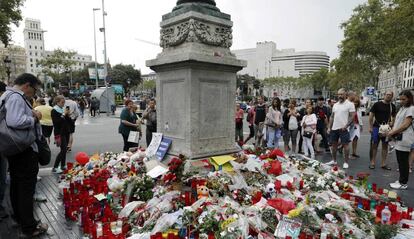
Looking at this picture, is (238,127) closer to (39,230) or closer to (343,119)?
(343,119)

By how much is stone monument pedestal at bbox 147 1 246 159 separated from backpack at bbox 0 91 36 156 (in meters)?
2.16

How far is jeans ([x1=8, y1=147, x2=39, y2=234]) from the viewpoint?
3.66 metres

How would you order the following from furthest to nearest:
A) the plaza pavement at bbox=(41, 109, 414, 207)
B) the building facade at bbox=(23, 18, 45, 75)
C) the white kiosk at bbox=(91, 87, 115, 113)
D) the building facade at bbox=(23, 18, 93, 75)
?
the building facade at bbox=(23, 18, 93, 75), the building facade at bbox=(23, 18, 45, 75), the white kiosk at bbox=(91, 87, 115, 113), the plaza pavement at bbox=(41, 109, 414, 207)

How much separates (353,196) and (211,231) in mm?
2519

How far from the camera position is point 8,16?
2072 centimetres

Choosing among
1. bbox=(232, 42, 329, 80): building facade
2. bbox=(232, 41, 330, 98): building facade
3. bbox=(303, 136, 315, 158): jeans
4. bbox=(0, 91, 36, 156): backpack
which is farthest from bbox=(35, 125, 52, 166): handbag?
bbox=(232, 42, 329, 80): building facade

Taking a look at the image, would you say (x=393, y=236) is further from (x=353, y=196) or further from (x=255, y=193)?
(x=255, y=193)

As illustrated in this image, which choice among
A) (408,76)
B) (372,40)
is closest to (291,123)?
(372,40)

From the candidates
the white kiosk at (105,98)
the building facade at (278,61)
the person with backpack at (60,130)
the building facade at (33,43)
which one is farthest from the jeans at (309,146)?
the building facade at (278,61)

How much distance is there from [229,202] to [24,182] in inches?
101

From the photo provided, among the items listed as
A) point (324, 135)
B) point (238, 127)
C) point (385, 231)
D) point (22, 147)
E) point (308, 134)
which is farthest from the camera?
point (238, 127)

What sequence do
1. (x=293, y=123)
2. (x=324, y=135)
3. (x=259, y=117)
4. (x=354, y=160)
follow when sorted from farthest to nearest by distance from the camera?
1. (x=259, y=117)
2. (x=324, y=135)
3. (x=293, y=123)
4. (x=354, y=160)

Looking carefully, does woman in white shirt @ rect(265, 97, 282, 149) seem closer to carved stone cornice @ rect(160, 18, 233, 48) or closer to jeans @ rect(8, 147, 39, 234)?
carved stone cornice @ rect(160, 18, 233, 48)

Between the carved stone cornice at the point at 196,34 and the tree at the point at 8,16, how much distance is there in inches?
765
